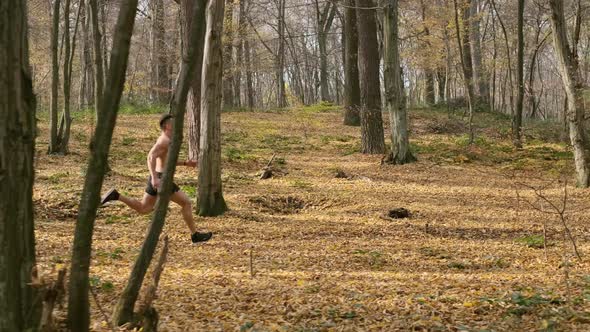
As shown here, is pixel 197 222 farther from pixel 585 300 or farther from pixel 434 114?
pixel 434 114

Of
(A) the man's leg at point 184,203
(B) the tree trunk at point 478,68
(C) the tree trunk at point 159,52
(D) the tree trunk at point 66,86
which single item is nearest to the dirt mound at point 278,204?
(A) the man's leg at point 184,203

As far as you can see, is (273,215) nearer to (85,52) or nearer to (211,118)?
(211,118)

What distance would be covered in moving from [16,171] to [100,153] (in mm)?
466

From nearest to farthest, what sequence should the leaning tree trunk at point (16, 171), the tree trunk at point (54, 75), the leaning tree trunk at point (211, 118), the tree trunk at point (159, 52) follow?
the leaning tree trunk at point (16, 171), the leaning tree trunk at point (211, 118), the tree trunk at point (54, 75), the tree trunk at point (159, 52)

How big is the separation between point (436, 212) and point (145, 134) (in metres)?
11.6

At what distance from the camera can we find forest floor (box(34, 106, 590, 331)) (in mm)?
5137

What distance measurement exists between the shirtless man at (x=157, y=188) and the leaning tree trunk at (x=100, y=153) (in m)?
3.79

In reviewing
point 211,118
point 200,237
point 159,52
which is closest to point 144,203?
point 200,237

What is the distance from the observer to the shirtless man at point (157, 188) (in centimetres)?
769

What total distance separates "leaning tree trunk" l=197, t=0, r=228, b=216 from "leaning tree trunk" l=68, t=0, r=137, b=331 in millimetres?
5916

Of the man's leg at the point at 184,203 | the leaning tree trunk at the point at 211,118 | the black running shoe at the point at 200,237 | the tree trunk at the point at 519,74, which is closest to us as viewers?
the man's leg at the point at 184,203

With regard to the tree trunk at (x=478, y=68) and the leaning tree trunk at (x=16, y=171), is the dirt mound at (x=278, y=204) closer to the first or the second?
the leaning tree trunk at (x=16, y=171)

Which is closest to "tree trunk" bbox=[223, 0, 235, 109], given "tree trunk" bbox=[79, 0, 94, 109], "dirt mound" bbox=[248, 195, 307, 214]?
"tree trunk" bbox=[79, 0, 94, 109]

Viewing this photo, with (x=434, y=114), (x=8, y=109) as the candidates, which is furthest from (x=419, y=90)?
(x=8, y=109)
